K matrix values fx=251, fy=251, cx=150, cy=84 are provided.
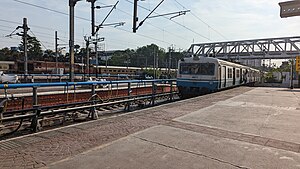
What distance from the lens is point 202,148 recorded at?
4848 mm

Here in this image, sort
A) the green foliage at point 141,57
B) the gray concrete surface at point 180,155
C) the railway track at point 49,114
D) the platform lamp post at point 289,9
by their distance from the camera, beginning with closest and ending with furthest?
the gray concrete surface at point 180,155 < the railway track at point 49,114 < the platform lamp post at point 289,9 < the green foliage at point 141,57

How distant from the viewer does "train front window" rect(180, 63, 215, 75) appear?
1625 cm

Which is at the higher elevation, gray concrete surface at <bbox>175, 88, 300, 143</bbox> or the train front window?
the train front window

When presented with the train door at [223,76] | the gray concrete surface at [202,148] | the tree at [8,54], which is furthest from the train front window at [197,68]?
the tree at [8,54]

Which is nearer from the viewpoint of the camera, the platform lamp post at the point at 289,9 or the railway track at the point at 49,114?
the railway track at the point at 49,114

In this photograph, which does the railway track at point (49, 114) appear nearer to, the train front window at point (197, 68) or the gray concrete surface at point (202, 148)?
the gray concrete surface at point (202, 148)

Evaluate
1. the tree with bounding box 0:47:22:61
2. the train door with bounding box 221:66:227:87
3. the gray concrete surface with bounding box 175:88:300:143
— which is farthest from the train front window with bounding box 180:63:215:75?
the tree with bounding box 0:47:22:61

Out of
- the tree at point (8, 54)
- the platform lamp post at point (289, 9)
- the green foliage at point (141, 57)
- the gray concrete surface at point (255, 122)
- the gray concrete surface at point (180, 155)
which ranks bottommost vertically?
the gray concrete surface at point (180, 155)

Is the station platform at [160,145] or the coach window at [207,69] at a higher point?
the coach window at [207,69]

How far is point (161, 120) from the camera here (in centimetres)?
738

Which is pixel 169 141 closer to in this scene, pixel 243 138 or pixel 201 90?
pixel 243 138

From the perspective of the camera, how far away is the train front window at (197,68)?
53.3ft

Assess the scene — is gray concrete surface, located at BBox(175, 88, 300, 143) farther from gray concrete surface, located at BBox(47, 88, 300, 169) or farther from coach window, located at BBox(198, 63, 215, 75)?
coach window, located at BBox(198, 63, 215, 75)

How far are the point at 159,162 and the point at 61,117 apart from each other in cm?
470
